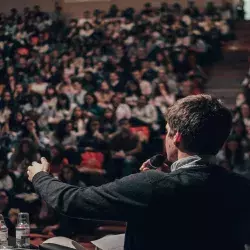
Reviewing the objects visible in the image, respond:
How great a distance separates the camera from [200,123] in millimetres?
1579

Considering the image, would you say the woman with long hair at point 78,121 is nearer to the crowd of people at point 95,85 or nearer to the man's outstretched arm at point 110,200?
the crowd of people at point 95,85

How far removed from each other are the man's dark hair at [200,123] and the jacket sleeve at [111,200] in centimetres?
15

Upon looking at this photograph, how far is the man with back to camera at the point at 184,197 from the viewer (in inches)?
60.2

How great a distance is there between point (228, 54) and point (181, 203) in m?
10.1

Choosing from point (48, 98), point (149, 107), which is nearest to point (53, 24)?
point (48, 98)

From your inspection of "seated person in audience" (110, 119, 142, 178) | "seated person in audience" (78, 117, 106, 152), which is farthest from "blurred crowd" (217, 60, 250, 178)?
"seated person in audience" (78, 117, 106, 152)

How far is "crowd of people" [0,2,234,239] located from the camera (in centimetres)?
761

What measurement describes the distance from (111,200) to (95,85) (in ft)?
28.9

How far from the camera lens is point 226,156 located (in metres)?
7.05

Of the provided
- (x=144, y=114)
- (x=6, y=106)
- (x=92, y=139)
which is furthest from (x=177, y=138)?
(x=6, y=106)

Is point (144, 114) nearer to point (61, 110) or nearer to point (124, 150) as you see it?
point (124, 150)

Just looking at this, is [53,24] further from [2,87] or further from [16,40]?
[2,87]

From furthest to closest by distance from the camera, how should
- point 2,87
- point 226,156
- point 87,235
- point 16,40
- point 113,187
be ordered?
point 16,40 < point 2,87 < point 226,156 < point 87,235 < point 113,187

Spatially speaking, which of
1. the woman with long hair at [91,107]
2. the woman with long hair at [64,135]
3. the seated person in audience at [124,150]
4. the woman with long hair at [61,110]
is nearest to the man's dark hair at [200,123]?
the seated person in audience at [124,150]
